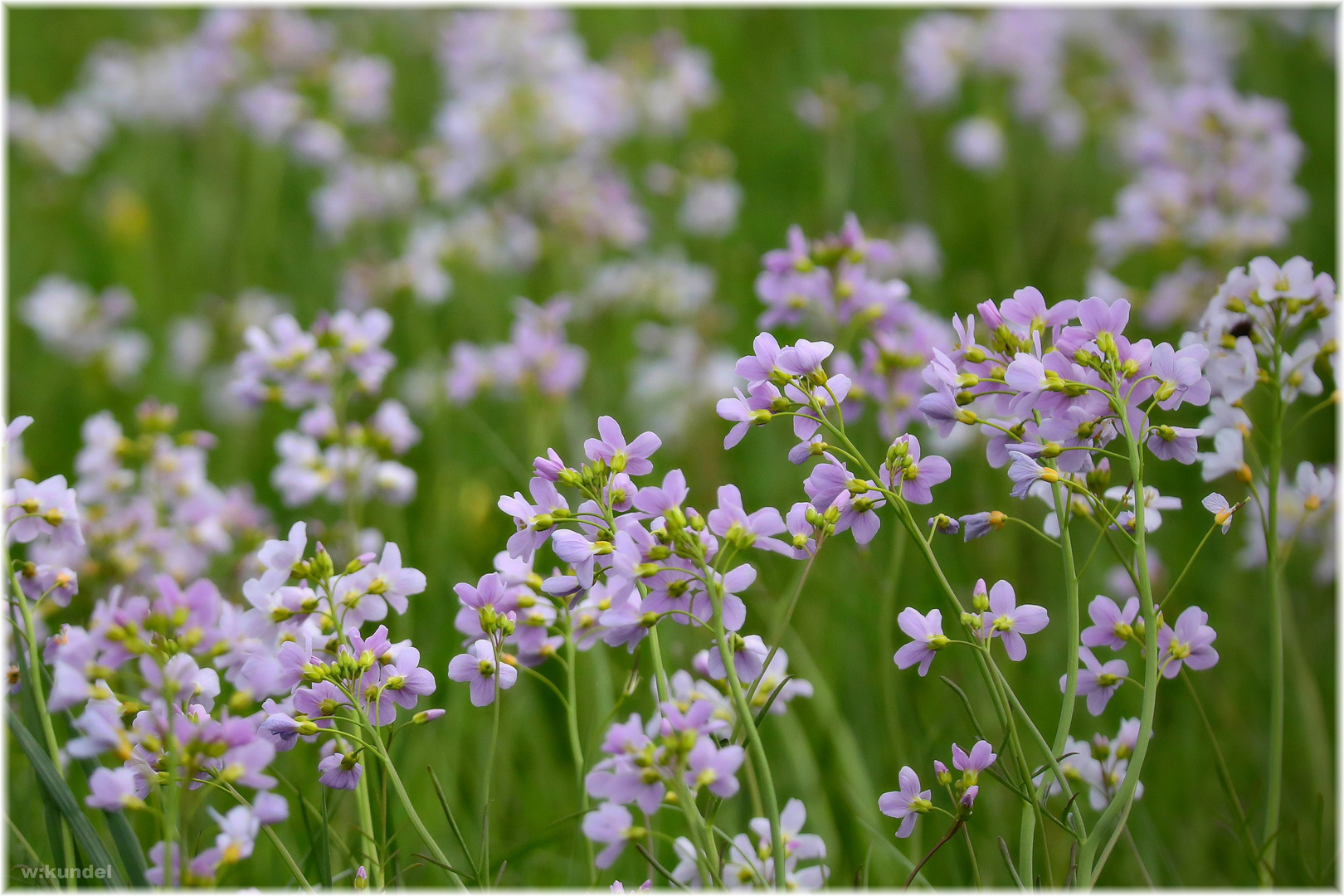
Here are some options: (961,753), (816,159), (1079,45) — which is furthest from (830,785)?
(1079,45)

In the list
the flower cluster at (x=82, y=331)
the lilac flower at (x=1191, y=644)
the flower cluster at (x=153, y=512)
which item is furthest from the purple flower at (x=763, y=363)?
the flower cluster at (x=82, y=331)

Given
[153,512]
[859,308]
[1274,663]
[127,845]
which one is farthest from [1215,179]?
[127,845]

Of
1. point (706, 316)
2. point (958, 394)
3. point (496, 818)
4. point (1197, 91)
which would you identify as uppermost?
point (1197, 91)

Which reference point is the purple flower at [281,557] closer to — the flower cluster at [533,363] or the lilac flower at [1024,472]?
the lilac flower at [1024,472]

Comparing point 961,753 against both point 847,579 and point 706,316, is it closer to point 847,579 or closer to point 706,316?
point 847,579

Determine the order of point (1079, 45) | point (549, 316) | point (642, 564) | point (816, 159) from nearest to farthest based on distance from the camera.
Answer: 1. point (642, 564)
2. point (549, 316)
3. point (816, 159)
4. point (1079, 45)

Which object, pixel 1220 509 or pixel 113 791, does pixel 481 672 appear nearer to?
pixel 113 791
